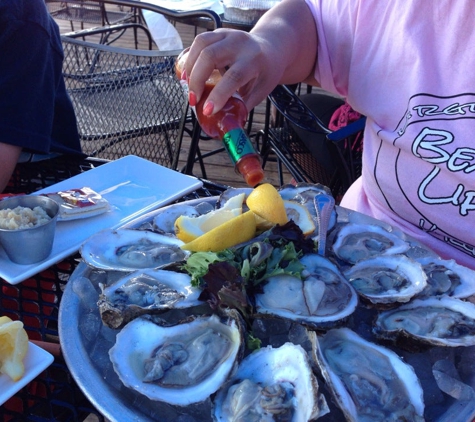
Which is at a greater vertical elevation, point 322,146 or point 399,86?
point 399,86

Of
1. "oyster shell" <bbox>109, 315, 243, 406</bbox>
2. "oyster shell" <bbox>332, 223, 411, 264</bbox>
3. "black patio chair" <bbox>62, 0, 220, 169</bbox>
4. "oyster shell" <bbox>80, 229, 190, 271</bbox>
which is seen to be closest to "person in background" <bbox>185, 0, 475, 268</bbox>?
"oyster shell" <bbox>332, 223, 411, 264</bbox>

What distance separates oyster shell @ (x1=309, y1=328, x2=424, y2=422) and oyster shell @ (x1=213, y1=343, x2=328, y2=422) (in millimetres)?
30

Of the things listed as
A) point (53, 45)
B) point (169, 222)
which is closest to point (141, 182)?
point (169, 222)

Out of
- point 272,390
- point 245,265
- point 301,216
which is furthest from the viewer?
point 301,216

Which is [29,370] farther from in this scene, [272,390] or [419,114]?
[419,114]

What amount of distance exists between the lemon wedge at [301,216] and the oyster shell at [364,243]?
7cm

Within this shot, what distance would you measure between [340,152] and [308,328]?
1064 millimetres

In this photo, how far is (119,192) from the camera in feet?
3.93

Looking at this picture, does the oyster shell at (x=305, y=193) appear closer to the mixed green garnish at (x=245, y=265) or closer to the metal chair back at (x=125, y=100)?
the mixed green garnish at (x=245, y=265)

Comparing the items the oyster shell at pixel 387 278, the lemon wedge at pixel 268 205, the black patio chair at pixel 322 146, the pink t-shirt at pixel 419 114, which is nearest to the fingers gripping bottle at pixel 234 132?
the lemon wedge at pixel 268 205

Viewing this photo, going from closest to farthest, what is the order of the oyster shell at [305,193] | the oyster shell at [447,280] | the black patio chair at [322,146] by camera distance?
the oyster shell at [447,280] < the oyster shell at [305,193] < the black patio chair at [322,146]

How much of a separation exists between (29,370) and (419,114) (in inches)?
37.0

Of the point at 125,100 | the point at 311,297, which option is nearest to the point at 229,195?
the point at 311,297

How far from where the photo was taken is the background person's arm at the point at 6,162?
1.20 meters
